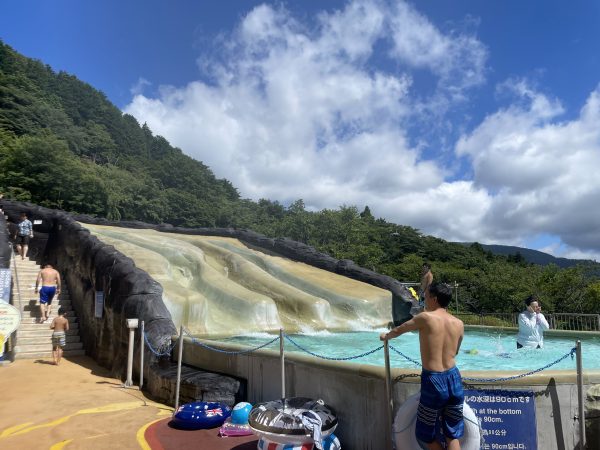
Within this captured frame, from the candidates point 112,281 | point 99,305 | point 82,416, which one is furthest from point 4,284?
point 82,416

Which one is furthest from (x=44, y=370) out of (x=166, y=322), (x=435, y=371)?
(x=435, y=371)

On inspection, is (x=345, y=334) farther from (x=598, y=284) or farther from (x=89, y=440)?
(x=598, y=284)

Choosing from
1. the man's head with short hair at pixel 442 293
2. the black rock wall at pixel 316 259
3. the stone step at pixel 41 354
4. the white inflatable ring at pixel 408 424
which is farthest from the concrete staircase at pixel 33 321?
the man's head with short hair at pixel 442 293

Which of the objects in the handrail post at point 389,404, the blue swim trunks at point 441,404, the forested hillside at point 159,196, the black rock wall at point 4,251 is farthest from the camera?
the forested hillside at point 159,196

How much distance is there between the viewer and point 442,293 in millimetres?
3652

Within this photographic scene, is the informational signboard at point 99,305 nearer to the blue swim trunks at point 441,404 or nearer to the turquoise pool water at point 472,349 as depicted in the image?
the turquoise pool water at point 472,349

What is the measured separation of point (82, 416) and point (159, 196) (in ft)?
136

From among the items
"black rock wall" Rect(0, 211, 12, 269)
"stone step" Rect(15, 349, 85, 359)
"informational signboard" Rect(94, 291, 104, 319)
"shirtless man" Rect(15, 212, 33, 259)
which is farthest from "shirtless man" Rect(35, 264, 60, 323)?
"shirtless man" Rect(15, 212, 33, 259)

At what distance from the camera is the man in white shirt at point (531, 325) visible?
730cm

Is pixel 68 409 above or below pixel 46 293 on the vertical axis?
below

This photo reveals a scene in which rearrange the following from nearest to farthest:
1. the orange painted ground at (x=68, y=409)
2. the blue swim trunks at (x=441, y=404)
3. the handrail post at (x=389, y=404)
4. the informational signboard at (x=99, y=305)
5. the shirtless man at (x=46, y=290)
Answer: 1. the blue swim trunks at (x=441, y=404)
2. the handrail post at (x=389, y=404)
3. the orange painted ground at (x=68, y=409)
4. the informational signboard at (x=99, y=305)
5. the shirtless man at (x=46, y=290)

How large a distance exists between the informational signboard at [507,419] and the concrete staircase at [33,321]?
10.4 m

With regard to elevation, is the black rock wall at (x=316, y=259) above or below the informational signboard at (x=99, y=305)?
above

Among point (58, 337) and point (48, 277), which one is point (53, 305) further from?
point (58, 337)
